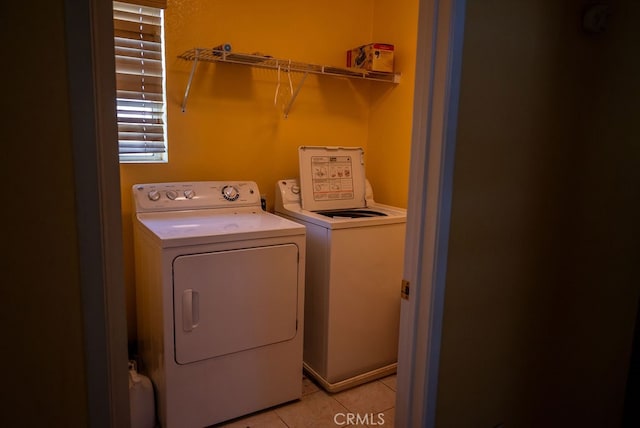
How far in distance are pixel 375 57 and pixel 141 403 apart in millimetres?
2317

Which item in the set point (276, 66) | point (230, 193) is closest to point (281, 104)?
point (276, 66)

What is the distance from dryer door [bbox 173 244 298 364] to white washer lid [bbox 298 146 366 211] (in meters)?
0.60

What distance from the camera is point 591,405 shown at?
1811mm

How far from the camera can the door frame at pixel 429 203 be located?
3.80 ft

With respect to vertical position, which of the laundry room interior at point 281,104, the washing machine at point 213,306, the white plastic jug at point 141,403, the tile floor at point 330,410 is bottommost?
the tile floor at point 330,410

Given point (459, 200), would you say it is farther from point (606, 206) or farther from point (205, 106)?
point (205, 106)

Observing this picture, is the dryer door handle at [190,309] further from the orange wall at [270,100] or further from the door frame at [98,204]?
the door frame at [98,204]

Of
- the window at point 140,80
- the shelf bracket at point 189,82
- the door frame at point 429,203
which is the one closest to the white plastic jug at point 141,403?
the window at point 140,80

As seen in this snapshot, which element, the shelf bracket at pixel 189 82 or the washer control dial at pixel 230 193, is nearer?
the shelf bracket at pixel 189 82

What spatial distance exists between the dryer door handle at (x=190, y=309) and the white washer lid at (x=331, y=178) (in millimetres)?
944

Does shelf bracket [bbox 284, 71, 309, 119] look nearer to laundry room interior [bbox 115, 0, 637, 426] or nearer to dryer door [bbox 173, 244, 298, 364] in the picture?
laundry room interior [bbox 115, 0, 637, 426]

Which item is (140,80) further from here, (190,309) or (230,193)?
(190,309)

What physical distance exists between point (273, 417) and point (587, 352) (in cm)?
146

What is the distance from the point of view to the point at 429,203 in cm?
123
